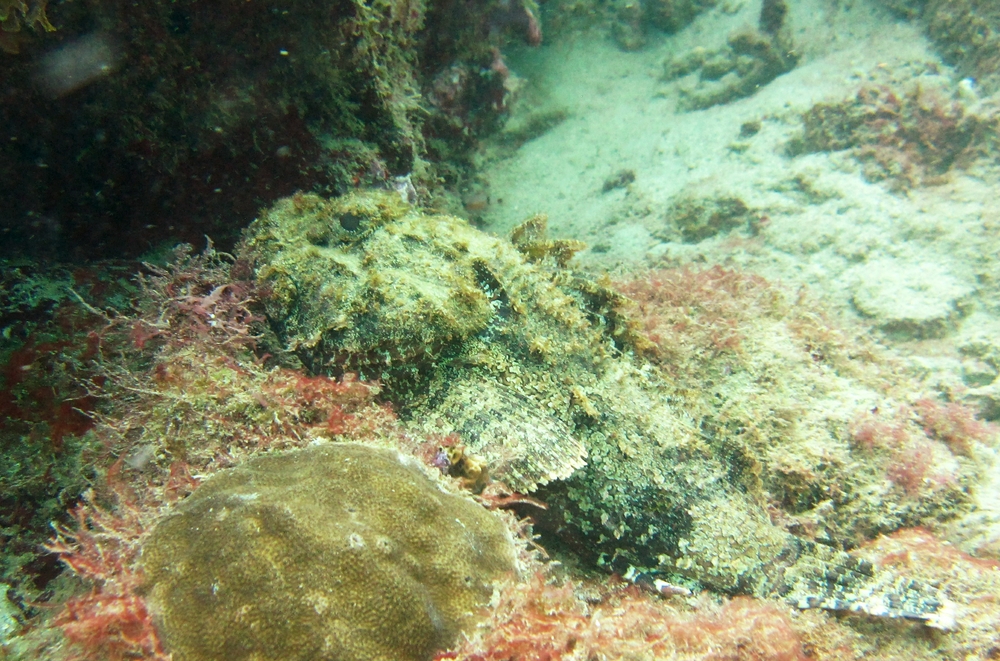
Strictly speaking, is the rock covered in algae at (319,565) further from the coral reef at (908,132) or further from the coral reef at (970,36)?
the coral reef at (970,36)

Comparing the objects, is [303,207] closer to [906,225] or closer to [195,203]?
[195,203]

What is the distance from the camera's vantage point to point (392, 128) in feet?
14.2

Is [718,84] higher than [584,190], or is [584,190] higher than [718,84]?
[718,84]

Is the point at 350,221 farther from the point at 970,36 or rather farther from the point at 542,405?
the point at 970,36

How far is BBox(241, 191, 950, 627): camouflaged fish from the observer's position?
302 centimetres

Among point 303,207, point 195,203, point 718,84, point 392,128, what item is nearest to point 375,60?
point 392,128

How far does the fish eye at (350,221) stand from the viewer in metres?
3.57

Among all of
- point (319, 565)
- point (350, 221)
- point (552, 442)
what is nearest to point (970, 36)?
point (552, 442)

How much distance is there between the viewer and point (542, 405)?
127 inches

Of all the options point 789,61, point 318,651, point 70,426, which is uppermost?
point 789,61

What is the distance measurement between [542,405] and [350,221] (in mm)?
1899

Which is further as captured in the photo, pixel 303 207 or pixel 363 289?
pixel 303 207

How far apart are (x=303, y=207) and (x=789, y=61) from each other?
35.5 feet

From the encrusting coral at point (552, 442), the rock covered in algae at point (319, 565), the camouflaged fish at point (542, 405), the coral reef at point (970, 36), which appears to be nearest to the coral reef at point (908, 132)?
the coral reef at point (970, 36)
